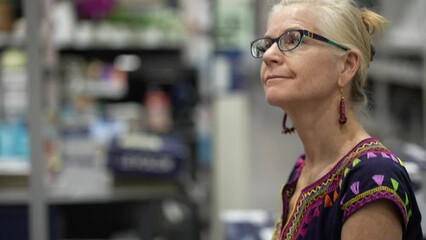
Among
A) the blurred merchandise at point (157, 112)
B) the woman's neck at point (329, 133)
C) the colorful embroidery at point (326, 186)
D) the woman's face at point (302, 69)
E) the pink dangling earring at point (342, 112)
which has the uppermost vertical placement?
the woman's face at point (302, 69)

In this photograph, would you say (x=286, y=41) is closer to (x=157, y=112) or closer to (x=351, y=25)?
(x=351, y=25)

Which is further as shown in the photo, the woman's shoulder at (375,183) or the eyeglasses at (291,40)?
the eyeglasses at (291,40)

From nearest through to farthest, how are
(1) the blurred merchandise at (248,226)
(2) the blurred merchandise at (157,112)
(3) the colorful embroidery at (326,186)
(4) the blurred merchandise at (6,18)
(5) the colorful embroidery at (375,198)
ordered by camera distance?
1. (5) the colorful embroidery at (375,198)
2. (3) the colorful embroidery at (326,186)
3. (1) the blurred merchandise at (248,226)
4. (4) the blurred merchandise at (6,18)
5. (2) the blurred merchandise at (157,112)

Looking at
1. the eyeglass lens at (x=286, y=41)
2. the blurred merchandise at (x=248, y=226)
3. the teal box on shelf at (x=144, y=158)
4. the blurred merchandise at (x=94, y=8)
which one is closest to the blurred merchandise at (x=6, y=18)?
the teal box on shelf at (x=144, y=158)

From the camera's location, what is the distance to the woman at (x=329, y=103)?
1396 millimetres

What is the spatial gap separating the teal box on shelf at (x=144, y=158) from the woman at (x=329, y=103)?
2.28 meters

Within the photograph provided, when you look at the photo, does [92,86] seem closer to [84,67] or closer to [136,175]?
[84,67]

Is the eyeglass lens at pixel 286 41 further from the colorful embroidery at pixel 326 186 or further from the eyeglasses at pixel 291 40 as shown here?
the colorful embroidery at pixel 326 186

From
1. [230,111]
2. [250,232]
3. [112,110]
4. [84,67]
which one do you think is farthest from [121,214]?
[250,232]

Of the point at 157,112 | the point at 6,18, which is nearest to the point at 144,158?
the point at 6,18

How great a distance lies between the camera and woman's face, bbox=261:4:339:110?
1477 millimetres

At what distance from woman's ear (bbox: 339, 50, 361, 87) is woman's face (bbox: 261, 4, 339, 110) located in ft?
0.05

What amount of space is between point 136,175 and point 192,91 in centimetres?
288

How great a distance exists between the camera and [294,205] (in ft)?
5.37
